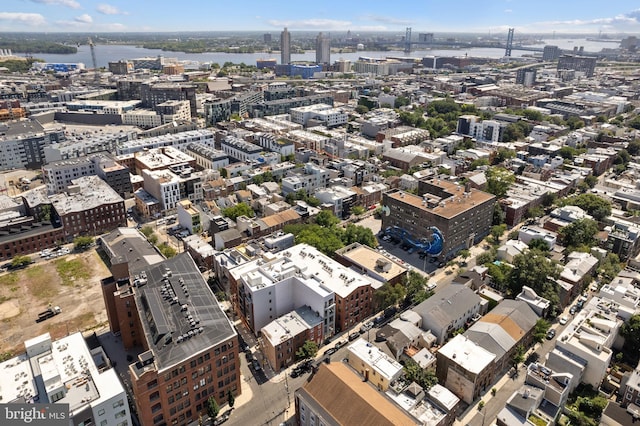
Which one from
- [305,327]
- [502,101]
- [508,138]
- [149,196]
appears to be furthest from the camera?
[502,101]

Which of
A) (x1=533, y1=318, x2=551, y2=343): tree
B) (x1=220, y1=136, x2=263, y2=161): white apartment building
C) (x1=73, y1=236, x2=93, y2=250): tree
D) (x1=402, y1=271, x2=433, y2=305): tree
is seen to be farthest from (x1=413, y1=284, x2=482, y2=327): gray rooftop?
(x1=220, y1=136, x2=263, y2=161): white apartment building

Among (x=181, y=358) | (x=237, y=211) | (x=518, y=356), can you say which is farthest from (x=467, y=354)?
(x=237, y=211)

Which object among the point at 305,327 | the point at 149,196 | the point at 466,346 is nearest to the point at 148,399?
the point at 305,327

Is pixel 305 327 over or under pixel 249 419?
over

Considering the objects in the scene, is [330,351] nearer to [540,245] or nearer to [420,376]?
[420,376]

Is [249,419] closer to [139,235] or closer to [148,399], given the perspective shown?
[148,399]

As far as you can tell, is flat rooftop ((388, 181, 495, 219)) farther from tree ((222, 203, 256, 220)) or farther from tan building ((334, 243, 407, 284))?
tree ((222, 203, 256, 220))
